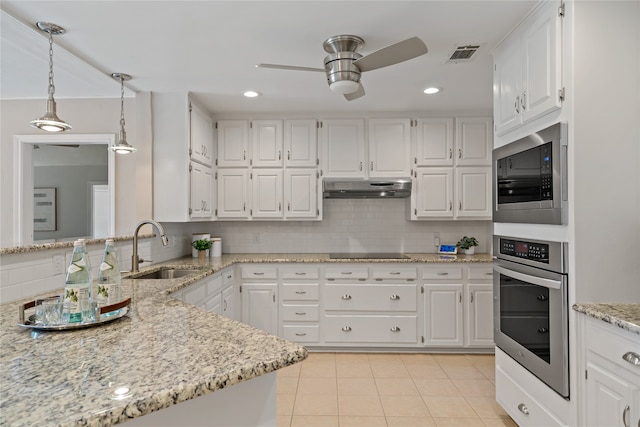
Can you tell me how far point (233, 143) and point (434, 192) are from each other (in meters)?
2.24

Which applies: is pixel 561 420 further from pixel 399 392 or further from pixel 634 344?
pixel 399 392

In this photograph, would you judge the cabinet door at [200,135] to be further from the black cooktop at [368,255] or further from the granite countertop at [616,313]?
the granite countertop at [616,313]

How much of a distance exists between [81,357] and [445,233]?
3.82m

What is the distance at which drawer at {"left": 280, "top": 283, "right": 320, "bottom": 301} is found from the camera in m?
3.69

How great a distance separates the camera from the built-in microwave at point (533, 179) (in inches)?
68.2

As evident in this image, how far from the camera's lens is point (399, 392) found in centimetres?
284

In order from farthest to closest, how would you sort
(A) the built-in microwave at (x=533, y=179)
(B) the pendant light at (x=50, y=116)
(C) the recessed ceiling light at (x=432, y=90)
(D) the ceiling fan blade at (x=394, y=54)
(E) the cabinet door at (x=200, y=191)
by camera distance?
1. (E) the cabinet door at (x=200, y=191)
2. (C) the recessed ceiling light at (x=432, y=90)
3. (B) the pendant light at (x=50, y=116)
4. (D) the ceiling fan blade at (x=394, y=54)
5. (A) the built-in microwave at (x=533, y=179)

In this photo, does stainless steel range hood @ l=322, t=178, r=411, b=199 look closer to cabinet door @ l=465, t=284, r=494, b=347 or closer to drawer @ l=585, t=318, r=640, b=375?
cabinet door @ l=465, t=284, r=494, b=347

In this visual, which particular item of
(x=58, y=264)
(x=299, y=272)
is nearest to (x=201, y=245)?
(x=299, y=272)

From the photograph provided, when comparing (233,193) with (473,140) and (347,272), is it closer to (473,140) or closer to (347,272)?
(347,272)

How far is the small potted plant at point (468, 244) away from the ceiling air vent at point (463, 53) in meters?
2.01

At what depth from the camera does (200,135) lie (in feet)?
11.9

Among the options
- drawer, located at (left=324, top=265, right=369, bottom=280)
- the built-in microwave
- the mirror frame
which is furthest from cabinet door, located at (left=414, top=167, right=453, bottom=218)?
the mirror frame

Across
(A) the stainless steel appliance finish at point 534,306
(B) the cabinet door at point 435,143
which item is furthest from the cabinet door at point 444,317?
(B) the cabinet door at point 435,143
